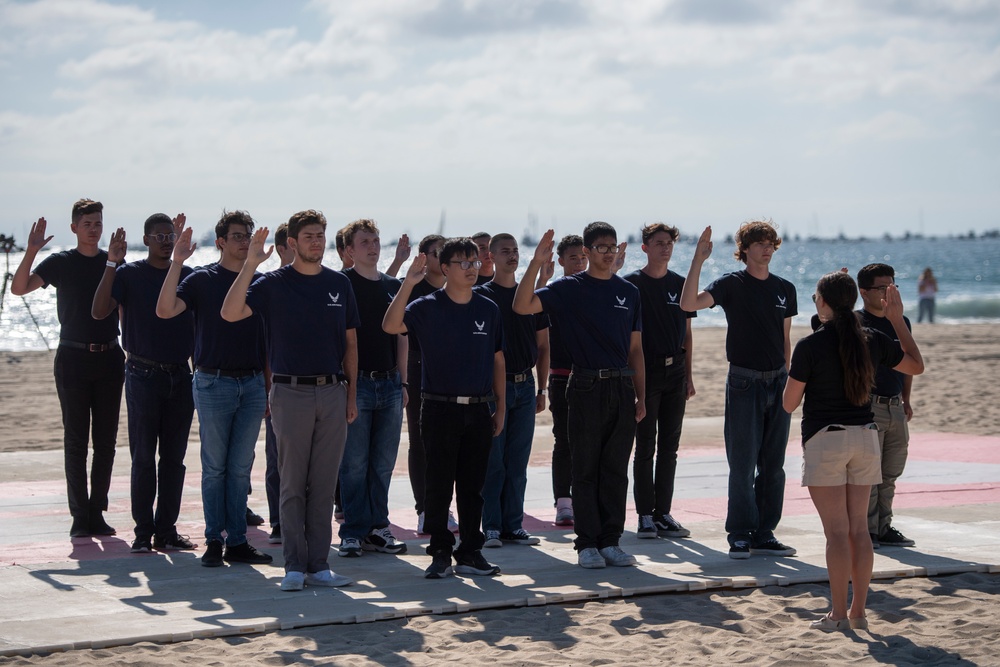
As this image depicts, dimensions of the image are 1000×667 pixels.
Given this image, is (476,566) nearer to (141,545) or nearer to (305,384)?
(305,384)

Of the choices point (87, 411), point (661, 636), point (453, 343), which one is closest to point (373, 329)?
point (453, 343)

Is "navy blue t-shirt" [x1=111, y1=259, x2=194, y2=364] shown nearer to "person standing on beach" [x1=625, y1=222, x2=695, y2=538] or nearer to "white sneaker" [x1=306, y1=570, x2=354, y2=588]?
"white sneaker" [x1=306, y1=570, x2=354, y2=588]

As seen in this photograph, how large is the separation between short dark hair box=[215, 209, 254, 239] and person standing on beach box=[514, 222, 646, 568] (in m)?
1.67

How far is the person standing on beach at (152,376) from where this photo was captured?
761cm

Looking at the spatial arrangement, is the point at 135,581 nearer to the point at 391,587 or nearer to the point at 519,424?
the point at 391,587

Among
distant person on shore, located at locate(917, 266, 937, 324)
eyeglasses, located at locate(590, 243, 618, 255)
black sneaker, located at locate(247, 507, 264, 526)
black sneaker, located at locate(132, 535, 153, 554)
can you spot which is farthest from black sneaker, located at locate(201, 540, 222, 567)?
distant person on shore, located at locate(917, 266, 937, 324)

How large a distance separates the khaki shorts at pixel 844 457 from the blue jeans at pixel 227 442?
3.28 metres

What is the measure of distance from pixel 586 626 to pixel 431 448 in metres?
1.45

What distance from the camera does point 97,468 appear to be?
8.20 metres

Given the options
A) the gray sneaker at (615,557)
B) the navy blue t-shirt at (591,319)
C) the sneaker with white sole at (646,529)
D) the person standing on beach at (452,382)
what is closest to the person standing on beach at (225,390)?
the person standing on beach at (452,382)

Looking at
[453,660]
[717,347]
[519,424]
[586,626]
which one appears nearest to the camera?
[453,660]

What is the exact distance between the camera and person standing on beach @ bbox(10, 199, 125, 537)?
803 cm

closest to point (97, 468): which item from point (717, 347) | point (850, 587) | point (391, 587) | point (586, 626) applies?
point (391, 587)

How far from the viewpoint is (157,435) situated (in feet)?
25.4
